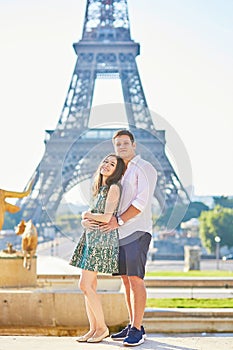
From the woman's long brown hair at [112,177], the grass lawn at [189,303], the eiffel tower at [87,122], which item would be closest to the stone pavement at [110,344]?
the woman's long brown hair at [112,177]

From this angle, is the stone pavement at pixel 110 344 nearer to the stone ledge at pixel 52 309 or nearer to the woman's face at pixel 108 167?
the woman's face at pixel 108 167

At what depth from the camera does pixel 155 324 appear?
23.0ft

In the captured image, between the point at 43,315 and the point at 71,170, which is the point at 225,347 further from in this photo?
the point at 71,170

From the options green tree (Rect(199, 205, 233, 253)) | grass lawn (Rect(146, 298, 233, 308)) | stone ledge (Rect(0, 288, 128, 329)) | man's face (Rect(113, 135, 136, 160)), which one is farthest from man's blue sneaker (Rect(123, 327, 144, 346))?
green tree (Rect(199, 205, 233, 253))

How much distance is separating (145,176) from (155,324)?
2.39 m

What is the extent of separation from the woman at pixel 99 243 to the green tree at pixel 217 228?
43529 millimetres

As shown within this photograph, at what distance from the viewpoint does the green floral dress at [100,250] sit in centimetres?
503

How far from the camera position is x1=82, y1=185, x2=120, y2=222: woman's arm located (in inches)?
198

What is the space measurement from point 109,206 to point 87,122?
4157 cm

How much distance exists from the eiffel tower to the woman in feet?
112

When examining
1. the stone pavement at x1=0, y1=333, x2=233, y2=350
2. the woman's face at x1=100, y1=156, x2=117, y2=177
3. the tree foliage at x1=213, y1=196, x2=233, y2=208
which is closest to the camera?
the stone pavement at x1=0, y1=333, x2=233, y2=350

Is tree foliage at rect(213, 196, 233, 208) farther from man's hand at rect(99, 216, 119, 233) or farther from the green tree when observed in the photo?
man's hand at rect(99, 216, 119, 233)

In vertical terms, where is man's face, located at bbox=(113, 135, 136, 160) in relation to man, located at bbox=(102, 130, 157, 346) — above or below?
above

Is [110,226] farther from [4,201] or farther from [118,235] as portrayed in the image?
[4,201]
